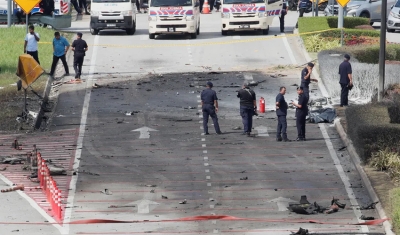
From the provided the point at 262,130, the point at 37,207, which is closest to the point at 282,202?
the point at 37,207

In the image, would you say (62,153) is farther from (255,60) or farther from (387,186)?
(255,60)

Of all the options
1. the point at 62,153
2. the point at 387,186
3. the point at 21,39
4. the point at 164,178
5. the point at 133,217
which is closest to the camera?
the point at 133,217

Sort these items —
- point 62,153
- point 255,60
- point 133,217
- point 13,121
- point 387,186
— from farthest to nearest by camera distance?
point 255,60, point 13,121, point 62,153, point 387,186, point 133,217

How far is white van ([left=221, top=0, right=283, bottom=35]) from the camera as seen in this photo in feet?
149

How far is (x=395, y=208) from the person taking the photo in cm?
1791

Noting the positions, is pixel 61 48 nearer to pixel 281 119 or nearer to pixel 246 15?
pixel 281 119

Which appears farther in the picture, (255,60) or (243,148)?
(255,60)

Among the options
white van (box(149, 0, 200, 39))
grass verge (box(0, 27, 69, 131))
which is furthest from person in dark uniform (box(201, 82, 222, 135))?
white van (box(149, 0, 200, 39))

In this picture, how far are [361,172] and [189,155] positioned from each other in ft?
14.2

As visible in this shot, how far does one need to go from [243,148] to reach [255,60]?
1370cm

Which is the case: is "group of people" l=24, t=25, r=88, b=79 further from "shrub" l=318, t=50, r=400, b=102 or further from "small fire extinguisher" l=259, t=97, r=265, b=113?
"shrub" l=318, t=50, r=400, b=102

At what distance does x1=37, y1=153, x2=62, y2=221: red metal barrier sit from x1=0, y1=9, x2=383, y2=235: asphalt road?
27 centimetres

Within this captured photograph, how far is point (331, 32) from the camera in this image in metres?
42.4

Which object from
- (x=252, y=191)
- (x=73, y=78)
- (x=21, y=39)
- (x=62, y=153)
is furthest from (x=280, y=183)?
(x=21, y=39)
